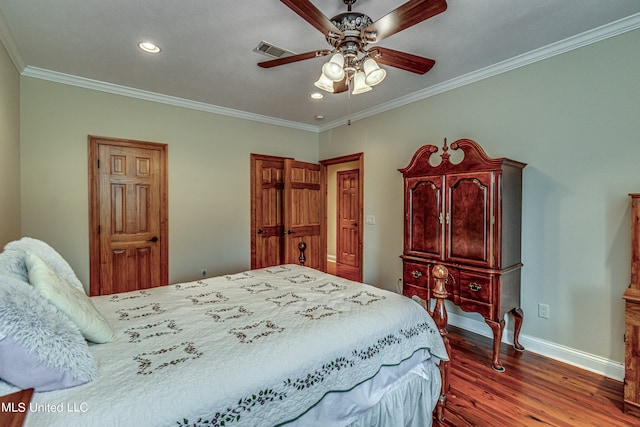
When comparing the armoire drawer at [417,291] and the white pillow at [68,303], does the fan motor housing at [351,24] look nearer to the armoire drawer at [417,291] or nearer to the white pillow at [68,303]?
the white pillow at [68,303]

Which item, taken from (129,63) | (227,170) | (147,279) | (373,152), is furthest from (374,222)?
(129,63)

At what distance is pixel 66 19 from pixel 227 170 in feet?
7.29

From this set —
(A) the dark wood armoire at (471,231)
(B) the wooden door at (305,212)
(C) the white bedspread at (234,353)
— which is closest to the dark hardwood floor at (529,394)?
(A) the dark wood armoire at (471,231)

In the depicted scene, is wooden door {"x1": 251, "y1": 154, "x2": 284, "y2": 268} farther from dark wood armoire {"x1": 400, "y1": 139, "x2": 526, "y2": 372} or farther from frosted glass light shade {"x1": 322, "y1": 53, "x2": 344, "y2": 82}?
frosted glass light shade {"x1": 322, "y1": 53, "x2": 344, "y2": 82}

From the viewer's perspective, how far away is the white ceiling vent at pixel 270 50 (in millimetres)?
2412

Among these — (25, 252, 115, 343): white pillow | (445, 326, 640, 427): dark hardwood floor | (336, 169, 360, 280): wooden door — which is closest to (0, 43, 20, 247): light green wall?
(25, 252, 115, 343): white pillow

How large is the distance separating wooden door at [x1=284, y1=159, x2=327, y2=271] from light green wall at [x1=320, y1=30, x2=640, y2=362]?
2.23m

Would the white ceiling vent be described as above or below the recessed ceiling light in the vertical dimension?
below

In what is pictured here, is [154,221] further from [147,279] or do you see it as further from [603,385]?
[603,385]

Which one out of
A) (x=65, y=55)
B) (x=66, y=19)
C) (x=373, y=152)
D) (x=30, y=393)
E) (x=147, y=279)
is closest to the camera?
(x=30, y=393)

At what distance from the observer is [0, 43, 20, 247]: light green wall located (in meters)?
2.34

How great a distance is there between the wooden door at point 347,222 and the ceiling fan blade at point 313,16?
4.38 m

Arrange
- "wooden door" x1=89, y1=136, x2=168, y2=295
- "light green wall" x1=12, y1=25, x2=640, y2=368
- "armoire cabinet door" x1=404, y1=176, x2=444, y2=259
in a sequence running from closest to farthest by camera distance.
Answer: "light green wall" x1=12, y1=25, x2=640, y2=368 < "armoire cabinet door" x1=404, y1=176, x2=444, y2=259 < "wooden door" x1=89, y1=136, x2=168, y2=295

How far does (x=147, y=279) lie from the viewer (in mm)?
3568
